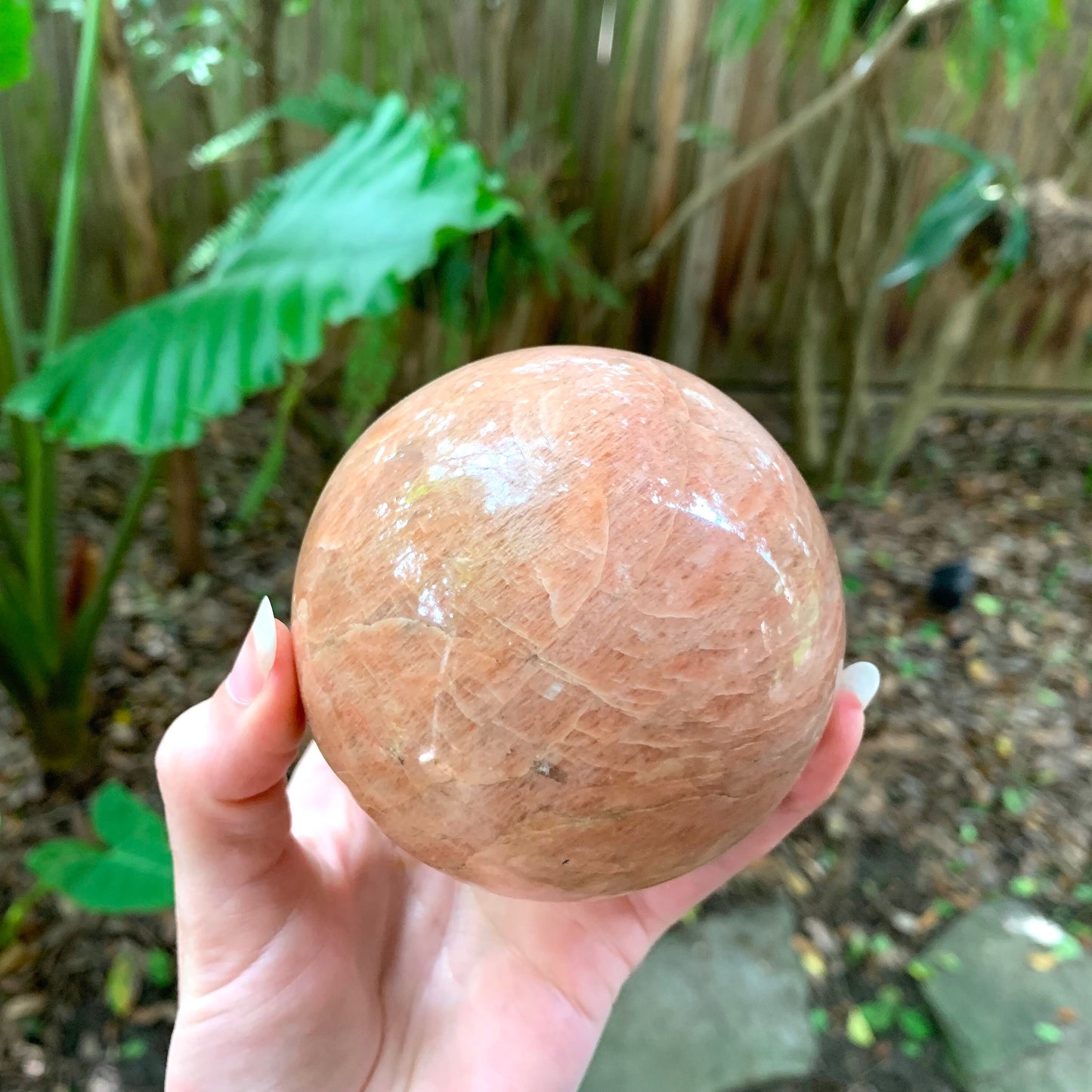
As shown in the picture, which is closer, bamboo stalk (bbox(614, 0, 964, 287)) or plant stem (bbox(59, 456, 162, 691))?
plant stem (bbox(59, 456, 162, 691))

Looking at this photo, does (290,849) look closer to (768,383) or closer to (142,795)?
(142,795)

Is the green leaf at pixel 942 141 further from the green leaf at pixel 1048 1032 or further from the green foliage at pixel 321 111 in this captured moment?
the green leaf at pixel 1048 1032

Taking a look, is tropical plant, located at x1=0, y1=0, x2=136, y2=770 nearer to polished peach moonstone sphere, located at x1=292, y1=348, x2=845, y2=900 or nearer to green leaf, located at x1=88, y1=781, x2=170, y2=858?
green leaf, located at x1=88, y1=781, x2=170, y2=858

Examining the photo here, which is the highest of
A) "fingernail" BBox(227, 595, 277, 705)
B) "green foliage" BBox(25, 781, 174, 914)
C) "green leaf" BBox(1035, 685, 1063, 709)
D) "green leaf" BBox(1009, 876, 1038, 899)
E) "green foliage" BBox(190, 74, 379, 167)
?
"green foliage" BBox(190, 74, 379, 167)

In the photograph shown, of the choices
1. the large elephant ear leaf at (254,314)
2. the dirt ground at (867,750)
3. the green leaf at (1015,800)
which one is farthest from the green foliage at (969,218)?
the large elephant ear leaf at (254,314)

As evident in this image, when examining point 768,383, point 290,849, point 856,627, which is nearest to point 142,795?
point 290,849

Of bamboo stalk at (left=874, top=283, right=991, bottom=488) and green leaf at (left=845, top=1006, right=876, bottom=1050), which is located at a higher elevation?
bamboo stalk at (left=874, top=283, right=991, bottom=488)

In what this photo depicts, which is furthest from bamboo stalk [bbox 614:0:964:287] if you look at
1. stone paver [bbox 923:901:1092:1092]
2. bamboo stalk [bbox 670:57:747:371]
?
stone paver [bbox 923:901:1092:1092]
